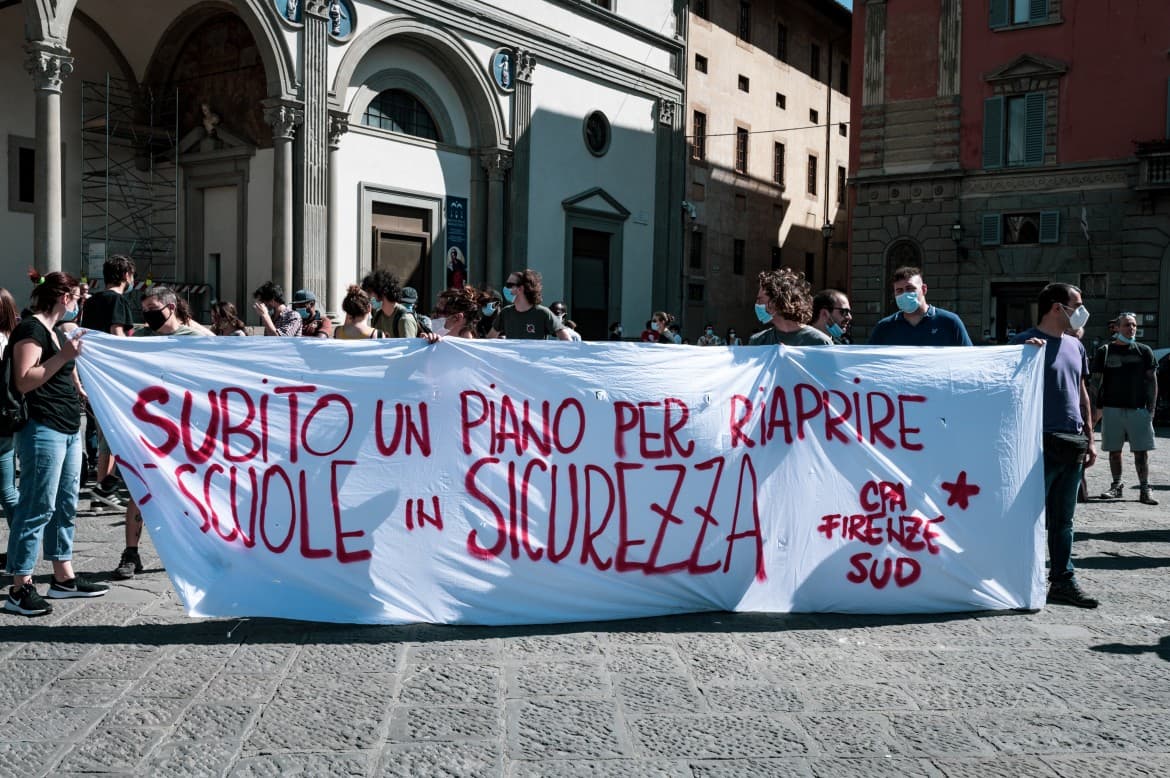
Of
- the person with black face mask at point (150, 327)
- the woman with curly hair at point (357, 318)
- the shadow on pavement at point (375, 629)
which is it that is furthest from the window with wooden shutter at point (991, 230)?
the person with black face mask at point (150, 327)

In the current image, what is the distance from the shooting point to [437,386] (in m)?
5.48

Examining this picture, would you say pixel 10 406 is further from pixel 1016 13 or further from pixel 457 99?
pixel 1016 13

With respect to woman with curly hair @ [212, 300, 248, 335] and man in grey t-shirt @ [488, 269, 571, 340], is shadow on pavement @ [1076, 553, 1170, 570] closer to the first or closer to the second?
man in grey t-shirt @ [488, 269, 571, 340]

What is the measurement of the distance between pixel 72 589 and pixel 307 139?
15765 mm

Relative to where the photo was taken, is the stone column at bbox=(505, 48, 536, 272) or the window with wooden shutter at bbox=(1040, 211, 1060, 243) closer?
the stone column at bbox=(505, 48, 536, 272)

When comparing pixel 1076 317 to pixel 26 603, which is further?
pixel 1076 317

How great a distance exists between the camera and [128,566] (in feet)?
20.8

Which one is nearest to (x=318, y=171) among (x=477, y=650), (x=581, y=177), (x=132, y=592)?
(x=581, y=177)

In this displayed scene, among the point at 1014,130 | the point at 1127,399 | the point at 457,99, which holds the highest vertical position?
the point at 1014,130

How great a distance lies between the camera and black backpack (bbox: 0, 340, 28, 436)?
213 inches

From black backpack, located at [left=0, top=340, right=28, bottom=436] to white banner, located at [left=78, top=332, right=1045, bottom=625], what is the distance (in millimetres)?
466

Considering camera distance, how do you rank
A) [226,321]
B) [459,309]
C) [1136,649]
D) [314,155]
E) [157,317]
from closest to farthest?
[1136,649] → [157,317] → [459,309] → [226,321] → [314,155]

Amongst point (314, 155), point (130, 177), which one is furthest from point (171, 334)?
point (130, 177)

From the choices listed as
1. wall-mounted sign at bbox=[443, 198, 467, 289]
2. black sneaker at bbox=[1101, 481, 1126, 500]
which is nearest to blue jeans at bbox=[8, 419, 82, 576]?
black sneaker at bbox=[1101, 481, 1126, 500]
